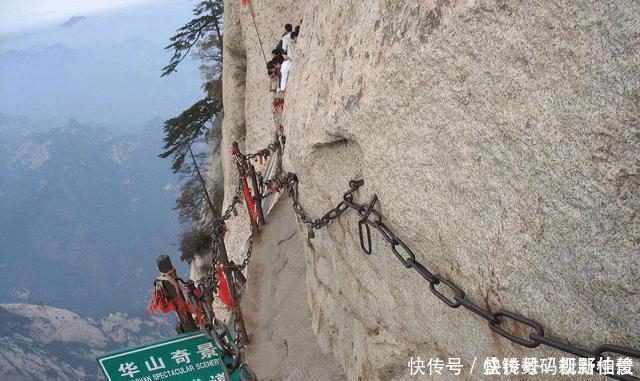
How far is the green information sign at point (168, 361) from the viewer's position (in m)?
3.14

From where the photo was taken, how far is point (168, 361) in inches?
126

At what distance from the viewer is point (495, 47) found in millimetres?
1993

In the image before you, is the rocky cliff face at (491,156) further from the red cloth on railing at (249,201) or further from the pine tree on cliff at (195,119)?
the pine tree on cliff at (195,119)

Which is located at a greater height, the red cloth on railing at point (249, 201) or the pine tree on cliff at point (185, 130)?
the pine tree on cliff at point (185, 130)

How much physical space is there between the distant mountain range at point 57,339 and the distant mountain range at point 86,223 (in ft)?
74.9

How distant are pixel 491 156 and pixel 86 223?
547 feet

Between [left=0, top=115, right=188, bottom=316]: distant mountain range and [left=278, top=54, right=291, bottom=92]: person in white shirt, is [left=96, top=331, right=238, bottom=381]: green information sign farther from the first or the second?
[left=0, top=115, right=188, bottom=316]: distant mountain range

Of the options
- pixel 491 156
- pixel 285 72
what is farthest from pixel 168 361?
pixel 285 72

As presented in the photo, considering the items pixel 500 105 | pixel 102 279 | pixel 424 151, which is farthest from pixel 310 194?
pixel 102 279

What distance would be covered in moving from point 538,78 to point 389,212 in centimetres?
111

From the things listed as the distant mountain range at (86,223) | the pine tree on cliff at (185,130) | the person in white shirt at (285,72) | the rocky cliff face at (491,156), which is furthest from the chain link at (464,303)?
the distant mountain range at (86,223)

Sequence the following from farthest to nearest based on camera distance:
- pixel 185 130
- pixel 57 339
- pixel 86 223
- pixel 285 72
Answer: pixel 86 223 < pixel 57 339 < pixel 185 130 < pixel 285 72

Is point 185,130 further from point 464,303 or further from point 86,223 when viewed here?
point 86,223

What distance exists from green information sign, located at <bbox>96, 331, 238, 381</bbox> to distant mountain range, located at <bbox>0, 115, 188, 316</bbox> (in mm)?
119286
